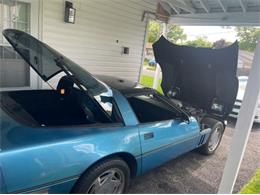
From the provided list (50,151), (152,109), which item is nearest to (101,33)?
(152,109)

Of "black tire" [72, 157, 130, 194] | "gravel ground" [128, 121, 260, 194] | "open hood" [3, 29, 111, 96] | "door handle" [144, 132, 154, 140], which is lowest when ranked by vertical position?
"gravel ground" [128, 121, 260, 194]

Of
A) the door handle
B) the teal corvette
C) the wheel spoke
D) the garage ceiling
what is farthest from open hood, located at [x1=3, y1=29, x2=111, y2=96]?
the garage ceiling

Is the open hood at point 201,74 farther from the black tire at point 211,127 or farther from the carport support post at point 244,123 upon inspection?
the carport support post at point 244,123

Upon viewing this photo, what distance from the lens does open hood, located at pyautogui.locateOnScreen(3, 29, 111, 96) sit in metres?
2.24

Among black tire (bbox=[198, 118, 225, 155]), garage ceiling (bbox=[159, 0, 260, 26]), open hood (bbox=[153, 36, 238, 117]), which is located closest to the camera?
open hood (bbox=[153, 36, 238, 117])

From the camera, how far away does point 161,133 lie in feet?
8.50

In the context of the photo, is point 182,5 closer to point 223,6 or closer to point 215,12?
point 215,12

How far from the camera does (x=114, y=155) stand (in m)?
2.14

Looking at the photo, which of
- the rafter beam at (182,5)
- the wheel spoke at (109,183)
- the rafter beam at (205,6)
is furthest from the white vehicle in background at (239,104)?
the wheel spoke at (109,183)

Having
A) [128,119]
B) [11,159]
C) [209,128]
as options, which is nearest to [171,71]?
[209,128]

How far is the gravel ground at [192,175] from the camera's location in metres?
2.86

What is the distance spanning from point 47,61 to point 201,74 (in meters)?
2.48

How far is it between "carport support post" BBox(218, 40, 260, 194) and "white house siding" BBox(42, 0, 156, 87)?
3.80 metres

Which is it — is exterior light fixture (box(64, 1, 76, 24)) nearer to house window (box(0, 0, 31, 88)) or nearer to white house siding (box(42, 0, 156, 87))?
white house siding (box(42, 0, 156, 87))
